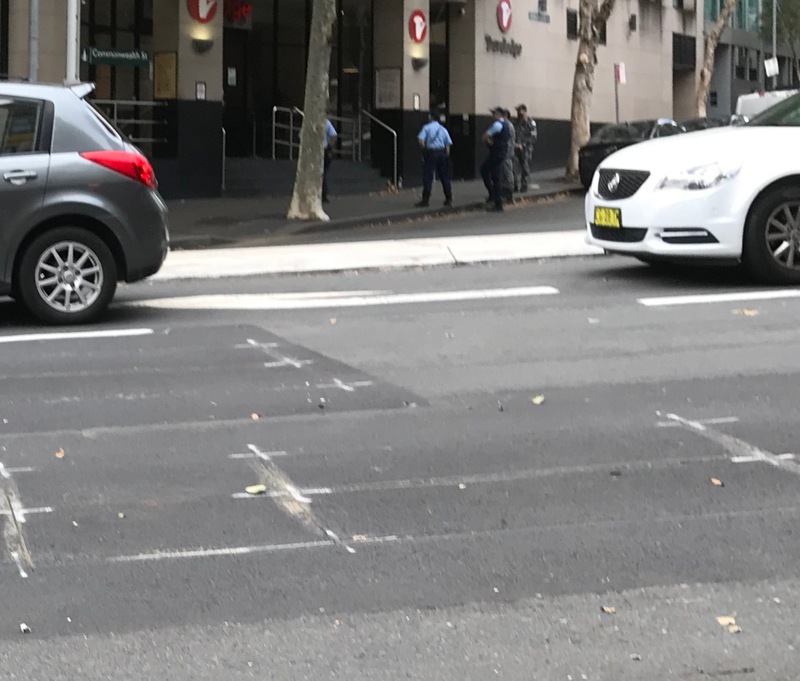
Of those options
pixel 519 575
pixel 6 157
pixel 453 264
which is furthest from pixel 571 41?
pixel 519 575

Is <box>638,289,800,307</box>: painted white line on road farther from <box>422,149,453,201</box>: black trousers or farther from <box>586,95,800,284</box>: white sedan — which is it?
<box>422,149,453,201</box>: black trousers

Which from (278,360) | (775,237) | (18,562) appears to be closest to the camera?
(18,562)

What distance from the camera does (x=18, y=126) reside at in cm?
1054

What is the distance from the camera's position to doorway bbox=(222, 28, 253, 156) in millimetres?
31703

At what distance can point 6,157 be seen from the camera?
10.5 meters

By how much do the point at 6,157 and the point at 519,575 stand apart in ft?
21.2

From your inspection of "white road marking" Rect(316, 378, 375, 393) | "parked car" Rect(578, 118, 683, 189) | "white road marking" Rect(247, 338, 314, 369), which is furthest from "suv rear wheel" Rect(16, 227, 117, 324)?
"parked car" Rect(578, 118, 683, 189)

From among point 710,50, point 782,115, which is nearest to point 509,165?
point 782,115

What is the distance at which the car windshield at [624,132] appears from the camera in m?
28.9

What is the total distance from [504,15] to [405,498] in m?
31.4

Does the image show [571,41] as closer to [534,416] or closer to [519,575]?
[534,416]

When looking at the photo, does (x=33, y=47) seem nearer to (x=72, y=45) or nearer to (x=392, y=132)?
(x=72, y=45)

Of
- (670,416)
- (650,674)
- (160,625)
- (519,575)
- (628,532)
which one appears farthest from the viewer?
(670,416)

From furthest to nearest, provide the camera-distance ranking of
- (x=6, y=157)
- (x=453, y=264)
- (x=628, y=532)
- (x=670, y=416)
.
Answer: (x=453, y=264), (x=6, y=157), (x=670, y=416), (x=628, y=532)
